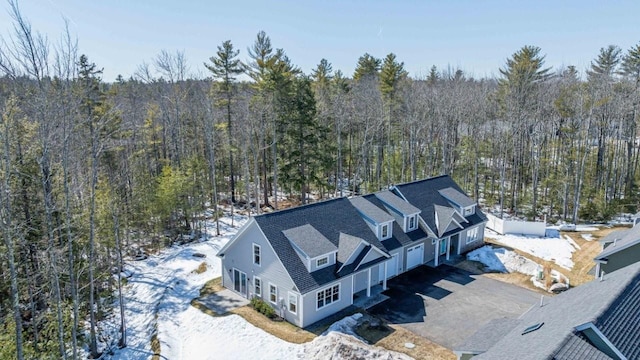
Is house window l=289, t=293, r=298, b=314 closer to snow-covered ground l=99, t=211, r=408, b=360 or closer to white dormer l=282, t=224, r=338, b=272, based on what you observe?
white dormer l=282, t=224, r=338, b=272

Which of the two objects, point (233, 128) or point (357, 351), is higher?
point (233, 128)

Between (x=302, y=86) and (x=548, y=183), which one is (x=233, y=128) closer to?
(x=302, y=86)

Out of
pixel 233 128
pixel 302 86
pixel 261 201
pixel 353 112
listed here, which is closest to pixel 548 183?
pixel 353 112

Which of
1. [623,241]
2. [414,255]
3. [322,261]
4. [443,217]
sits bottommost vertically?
[414,255]

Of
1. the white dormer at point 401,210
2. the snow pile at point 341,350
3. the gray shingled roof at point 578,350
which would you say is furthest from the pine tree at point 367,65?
the gray shingled roof at point 578,350

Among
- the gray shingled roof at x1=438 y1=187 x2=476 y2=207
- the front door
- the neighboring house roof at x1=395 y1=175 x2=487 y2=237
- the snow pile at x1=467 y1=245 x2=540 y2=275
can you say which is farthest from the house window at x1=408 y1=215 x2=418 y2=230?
the front door

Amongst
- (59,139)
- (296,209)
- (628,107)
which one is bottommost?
(296,209)

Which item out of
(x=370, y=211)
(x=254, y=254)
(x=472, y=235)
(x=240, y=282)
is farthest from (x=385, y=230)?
(x=240, y=282)

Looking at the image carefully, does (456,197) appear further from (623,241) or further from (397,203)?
(623,241)
